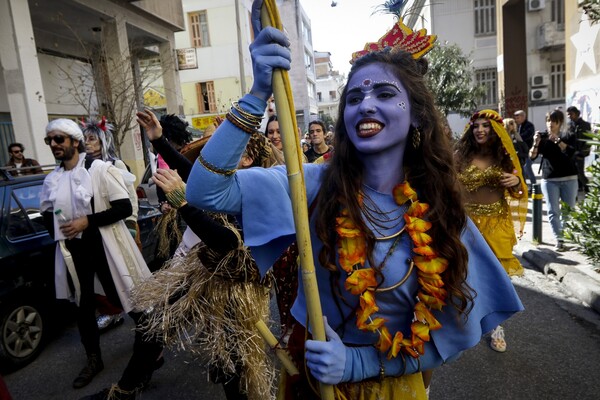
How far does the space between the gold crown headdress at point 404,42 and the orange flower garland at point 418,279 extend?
0.67 metres

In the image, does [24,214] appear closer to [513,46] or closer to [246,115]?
[246,115]

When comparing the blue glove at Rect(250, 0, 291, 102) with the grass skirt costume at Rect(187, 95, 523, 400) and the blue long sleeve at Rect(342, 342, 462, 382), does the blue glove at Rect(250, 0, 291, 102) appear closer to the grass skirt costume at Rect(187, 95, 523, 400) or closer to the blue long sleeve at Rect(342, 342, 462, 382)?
the grass skirt costume at Rect(187, 95, 523, 400)

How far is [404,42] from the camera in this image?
1633mm

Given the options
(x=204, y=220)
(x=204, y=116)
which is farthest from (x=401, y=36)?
(x=204, y=116)

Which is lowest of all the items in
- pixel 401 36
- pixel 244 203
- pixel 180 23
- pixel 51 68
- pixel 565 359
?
pixel 565 359

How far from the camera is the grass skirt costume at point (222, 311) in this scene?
2.20 m

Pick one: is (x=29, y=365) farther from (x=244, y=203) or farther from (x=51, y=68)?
(x=51, y=68)

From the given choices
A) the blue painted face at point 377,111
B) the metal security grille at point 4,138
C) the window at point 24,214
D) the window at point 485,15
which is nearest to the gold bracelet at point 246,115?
the blue painted face at point 377,111

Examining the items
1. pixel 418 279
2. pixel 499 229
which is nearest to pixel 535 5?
pixel 499 229

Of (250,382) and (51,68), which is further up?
(51,68)

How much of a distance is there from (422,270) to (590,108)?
9.20 metres

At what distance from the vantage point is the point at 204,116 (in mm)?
23812

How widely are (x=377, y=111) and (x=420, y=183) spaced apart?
332mm

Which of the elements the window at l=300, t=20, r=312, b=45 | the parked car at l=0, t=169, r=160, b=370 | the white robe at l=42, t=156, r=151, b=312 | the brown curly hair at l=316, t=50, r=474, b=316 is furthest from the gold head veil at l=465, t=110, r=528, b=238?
the window at l=300, t=20, r=312, b=45
